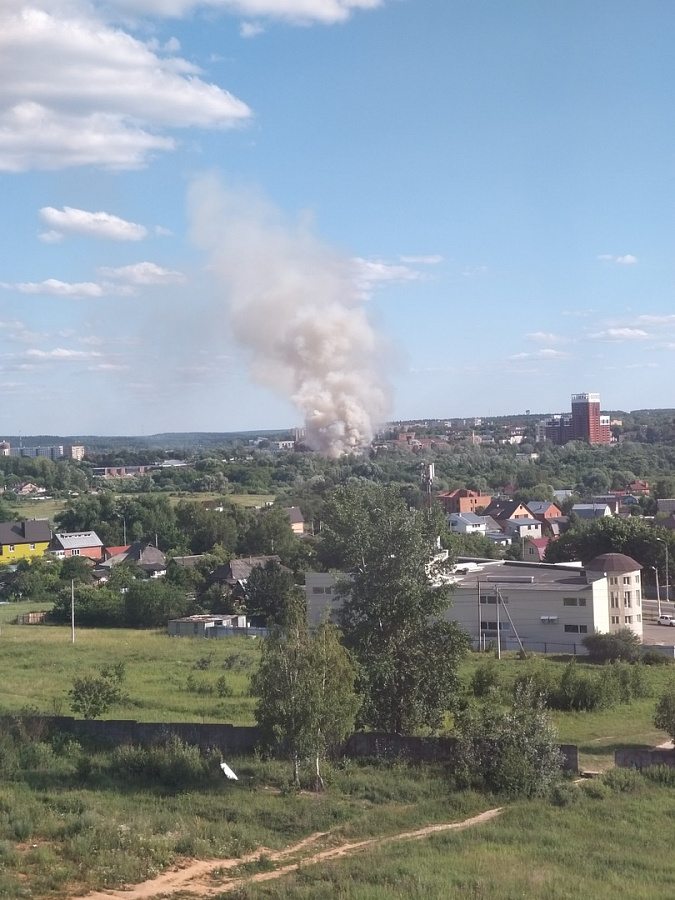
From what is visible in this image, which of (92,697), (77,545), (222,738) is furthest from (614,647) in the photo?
(77,545)

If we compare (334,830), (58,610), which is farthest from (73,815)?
(58,610)

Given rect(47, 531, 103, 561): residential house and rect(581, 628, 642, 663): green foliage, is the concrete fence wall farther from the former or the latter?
rect(47, 531, 103, 561): residential house

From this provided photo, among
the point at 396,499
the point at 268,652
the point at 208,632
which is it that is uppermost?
the point at 396,499

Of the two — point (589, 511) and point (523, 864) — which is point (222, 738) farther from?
point (589, 511)

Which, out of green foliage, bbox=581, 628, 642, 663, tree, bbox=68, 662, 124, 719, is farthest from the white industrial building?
tree, bbox=68, 662, 124, 719

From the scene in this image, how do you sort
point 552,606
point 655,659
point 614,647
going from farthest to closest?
point 552,606 → point 614,647 → point 655,659

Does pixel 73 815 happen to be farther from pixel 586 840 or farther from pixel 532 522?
pixel 532 522
